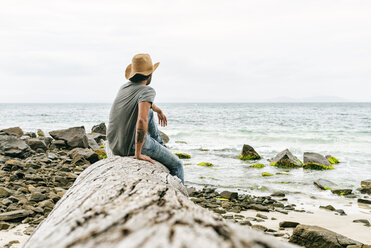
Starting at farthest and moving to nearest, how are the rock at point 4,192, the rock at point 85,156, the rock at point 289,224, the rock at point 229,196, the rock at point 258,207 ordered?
the rock at point 85,156 → the rock at point 229,196 → the rock at point 258,207 → the rock at point 4,192 → the rock at point 289,224

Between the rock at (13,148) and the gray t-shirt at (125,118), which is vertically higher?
the gray t-shirt at (125,118)

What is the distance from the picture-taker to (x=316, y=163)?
11.8m

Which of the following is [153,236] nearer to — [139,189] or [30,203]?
[139,189]

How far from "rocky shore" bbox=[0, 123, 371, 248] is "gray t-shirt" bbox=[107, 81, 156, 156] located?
180cm

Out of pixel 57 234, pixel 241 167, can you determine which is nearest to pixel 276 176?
pixel 241 167

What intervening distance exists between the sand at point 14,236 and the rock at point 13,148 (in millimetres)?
6320

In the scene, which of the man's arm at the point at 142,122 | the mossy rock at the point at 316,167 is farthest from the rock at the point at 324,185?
the man's arm at the point at 142,122

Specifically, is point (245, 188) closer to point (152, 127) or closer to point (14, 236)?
point (152, 127)

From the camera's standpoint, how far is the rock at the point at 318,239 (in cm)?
425

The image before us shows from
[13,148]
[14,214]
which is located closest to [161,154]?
[14,214]

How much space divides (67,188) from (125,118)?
3.46m

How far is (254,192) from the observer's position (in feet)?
27.3

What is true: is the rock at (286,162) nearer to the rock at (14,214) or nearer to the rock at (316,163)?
the rock at (316,163)

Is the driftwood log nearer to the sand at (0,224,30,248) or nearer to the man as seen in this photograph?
the man
